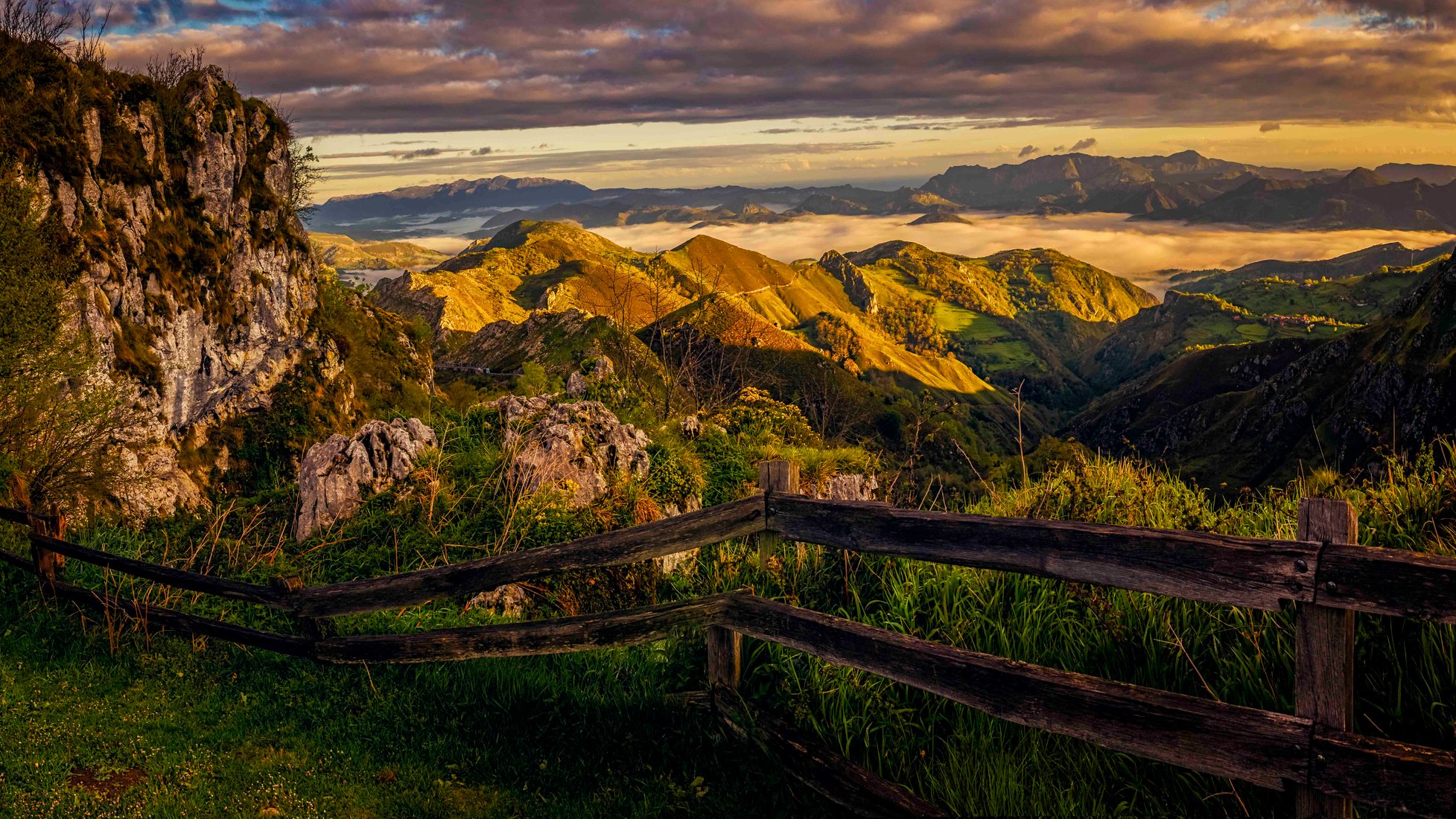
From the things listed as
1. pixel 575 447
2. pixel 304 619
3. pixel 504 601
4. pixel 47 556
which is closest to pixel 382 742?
pixel 304 619

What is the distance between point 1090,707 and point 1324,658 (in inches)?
44.5

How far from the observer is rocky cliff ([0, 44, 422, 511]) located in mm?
26812

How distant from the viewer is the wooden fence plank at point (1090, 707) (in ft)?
13.7

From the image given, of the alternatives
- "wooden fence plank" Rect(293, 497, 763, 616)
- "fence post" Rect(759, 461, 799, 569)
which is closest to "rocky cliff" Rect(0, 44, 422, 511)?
"wooden fence plank" Rect(293, 497, 763, 616)

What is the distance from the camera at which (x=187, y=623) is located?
29.3ft

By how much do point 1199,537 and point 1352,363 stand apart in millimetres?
176842

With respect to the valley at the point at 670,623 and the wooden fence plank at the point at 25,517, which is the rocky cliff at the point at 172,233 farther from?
the valley at the point at 670,623

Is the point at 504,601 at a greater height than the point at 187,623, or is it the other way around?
the point at 187,623

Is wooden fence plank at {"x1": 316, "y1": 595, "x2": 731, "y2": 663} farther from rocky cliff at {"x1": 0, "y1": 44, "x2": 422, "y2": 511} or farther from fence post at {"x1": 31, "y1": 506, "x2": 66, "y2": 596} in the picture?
rocky cliff at {"x1": 0, "y1": 44, "x2": 422, "y2": 511}

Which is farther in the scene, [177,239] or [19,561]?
[177,239]

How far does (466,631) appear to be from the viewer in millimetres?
7230

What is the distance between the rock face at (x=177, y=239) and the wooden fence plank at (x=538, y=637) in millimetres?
15536

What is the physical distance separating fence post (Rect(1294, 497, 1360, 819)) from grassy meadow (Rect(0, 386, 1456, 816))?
57 centimetres

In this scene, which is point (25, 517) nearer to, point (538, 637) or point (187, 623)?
point (187, 623)
